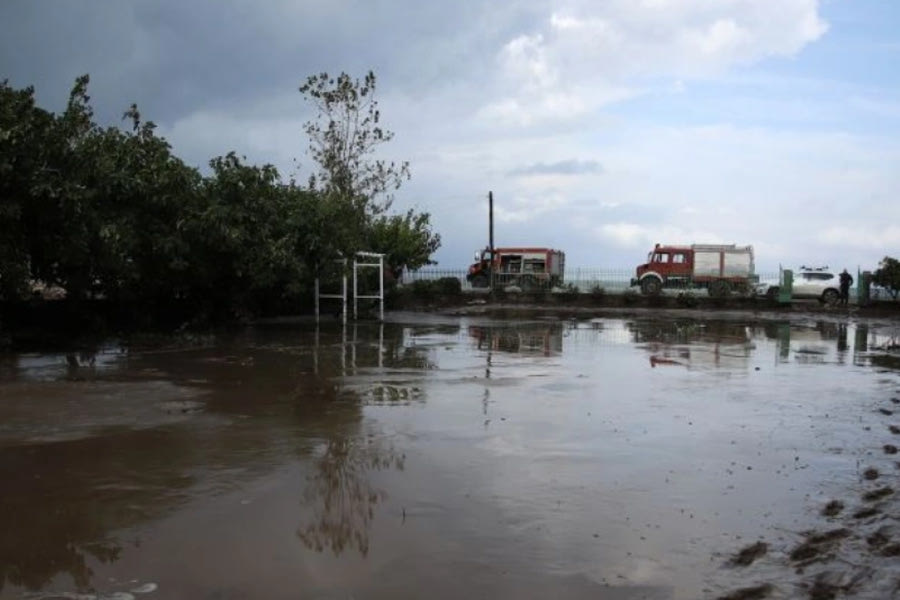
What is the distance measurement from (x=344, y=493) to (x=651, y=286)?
3577 cm

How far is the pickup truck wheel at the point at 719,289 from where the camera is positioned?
38125mm

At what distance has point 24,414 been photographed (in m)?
9.03

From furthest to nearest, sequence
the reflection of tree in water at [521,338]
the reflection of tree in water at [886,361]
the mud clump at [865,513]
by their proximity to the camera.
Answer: the reflection of tree in water at [521,338] → the reflection of tree in water at [886,361] → the mud clump at [865,513]

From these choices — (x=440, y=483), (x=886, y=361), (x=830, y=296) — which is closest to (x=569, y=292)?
(x=830, y=296)

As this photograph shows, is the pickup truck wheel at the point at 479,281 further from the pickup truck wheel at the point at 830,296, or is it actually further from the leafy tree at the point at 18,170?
the leafy tree at the point at 18,170

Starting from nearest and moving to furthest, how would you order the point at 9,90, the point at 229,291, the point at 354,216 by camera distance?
the point at 9,90 < the point at 229,291 < the point at 354,216

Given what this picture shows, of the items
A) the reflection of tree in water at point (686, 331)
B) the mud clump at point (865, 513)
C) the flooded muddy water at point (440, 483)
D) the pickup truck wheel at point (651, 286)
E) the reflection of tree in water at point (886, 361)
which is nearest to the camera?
the flooded muddy water at point (440, 483)

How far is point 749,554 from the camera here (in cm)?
510

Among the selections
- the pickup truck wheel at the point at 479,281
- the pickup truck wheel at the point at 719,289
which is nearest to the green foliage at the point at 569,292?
the pickup truck wheel at the point at 479,281

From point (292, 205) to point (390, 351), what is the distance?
7.22 meters

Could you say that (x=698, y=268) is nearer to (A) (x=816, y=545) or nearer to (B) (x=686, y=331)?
(B) (x=686, y=331)

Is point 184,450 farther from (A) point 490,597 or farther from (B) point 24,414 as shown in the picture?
(A) point 490,597

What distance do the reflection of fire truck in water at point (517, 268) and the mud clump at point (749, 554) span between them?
36.5m

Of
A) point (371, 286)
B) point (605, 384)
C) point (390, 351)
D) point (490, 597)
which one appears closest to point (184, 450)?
point (490, 597)
